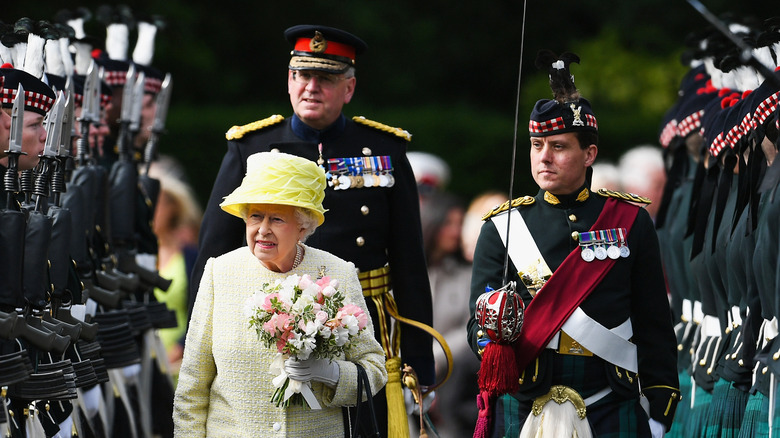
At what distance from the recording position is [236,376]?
5594mm

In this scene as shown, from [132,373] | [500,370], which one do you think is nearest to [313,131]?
[500,370]

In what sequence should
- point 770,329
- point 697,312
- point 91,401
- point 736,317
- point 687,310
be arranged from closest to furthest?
point 770,329, point 736,317, point 91,401, point 697,312, point 687,310

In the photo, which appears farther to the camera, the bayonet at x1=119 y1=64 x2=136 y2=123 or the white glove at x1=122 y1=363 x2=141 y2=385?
the bayonet at x1=119 y1=64 x2=136 y2=123

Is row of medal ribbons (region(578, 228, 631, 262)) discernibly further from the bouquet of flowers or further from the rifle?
the rifle

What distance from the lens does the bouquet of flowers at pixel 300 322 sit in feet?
17.6

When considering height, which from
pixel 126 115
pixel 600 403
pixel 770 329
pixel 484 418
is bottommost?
pixel 484 418

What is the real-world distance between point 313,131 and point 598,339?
175 centimetres

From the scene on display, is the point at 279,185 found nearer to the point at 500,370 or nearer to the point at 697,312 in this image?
the point at 500,370

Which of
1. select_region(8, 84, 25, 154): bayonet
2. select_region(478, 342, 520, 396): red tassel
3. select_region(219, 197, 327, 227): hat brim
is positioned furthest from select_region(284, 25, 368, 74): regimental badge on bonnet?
select_region(478, 342, 520, 396): red tassel

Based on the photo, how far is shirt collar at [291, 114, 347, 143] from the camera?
7.11 m

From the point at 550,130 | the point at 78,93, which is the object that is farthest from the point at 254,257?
the point at 78,93

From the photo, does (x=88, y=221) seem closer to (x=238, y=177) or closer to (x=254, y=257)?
(x=238, y=177)

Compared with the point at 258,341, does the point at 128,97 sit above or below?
above

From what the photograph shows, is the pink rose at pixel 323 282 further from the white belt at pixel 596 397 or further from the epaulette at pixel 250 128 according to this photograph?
the epaulette at pixel 250 128
